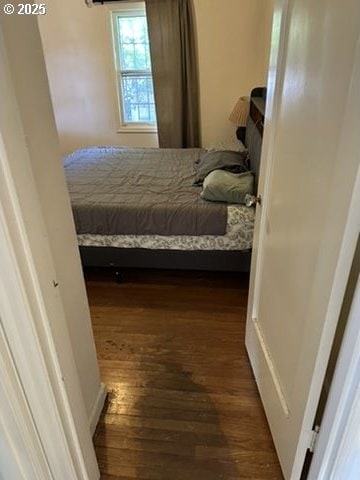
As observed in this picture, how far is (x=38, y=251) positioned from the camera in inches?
34.1

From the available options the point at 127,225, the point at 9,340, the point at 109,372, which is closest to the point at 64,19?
the point at 127,225

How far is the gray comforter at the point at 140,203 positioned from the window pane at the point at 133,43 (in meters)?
1.82

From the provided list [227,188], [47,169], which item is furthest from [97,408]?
[227,188]

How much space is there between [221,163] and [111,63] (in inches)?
94.9

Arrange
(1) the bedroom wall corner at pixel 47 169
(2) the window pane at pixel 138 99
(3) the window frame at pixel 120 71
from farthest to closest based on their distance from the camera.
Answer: (2) the window pane at pixel 138 99 → (3) the window frame at pixel 120 71 → (1) the bedroom wall corner at pixel 47 169

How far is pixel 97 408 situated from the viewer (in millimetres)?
1575

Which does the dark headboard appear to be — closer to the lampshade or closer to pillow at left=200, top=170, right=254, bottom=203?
pillow at left=200, top=170, right=254, bottom=203

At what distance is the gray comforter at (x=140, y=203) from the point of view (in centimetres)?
228

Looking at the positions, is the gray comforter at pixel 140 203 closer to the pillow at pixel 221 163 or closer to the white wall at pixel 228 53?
the pillow at pixel 221 163

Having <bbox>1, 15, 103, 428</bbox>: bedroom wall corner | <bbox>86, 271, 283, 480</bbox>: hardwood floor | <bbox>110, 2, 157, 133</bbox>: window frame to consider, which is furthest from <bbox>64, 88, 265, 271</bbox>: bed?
<bbox>110, 2, 157, 133</bbox>: window frame

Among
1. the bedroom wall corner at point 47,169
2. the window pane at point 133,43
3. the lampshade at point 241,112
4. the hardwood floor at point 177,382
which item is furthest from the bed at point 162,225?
the window pane at point 133,43

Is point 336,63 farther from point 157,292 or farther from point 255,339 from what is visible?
point 157,292

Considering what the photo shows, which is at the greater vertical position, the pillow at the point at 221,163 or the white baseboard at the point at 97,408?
the pillow at the point at 221,163

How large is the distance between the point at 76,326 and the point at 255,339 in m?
0.87
